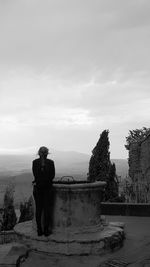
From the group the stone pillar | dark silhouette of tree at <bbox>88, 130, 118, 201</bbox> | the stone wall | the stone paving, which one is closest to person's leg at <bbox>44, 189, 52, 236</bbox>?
the stone pillar

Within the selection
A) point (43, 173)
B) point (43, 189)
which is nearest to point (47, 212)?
point (43, 189)

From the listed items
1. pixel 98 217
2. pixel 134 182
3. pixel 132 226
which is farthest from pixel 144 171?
pixel 98 217

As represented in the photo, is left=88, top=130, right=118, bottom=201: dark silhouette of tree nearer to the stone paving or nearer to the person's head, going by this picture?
the stone paving

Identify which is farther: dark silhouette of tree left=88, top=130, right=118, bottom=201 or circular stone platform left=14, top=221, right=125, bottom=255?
dark silhouette of tree left=88, top=130, right=118, bottom=201

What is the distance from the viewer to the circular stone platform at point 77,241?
6.97 m

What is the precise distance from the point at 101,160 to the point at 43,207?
800 inches

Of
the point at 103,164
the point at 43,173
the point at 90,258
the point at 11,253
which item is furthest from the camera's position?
the point at 103,164

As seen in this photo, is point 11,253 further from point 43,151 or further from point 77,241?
point 43,151

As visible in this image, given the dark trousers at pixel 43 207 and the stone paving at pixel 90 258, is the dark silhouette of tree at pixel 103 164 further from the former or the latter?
the dark trousers at pixel 43 207

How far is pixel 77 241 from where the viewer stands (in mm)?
6969

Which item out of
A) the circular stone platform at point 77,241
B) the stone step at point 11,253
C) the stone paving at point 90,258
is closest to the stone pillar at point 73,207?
the circular stone platform at point 77,241

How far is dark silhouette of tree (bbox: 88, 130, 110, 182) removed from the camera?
89.8 ft

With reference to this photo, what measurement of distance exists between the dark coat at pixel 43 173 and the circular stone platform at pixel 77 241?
3.15ft

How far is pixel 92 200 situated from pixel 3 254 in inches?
74.8
